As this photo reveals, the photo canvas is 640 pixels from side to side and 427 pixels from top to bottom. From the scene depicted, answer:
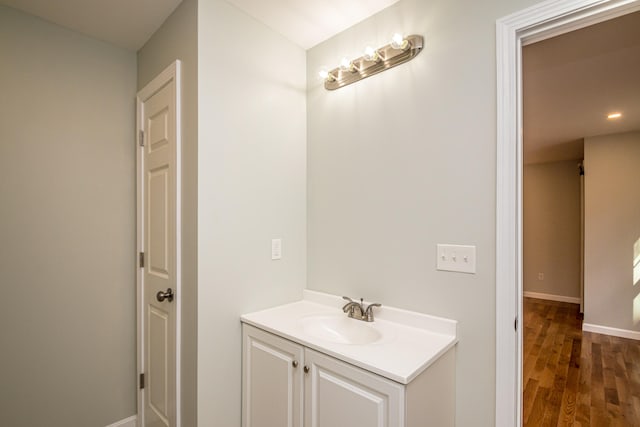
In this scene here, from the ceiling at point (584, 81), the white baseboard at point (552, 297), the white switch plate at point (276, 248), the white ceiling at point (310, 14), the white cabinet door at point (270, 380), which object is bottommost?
the white baseboard at point (552, 297)

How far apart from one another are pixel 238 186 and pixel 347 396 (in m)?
1.08

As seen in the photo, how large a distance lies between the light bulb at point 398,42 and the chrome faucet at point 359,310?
1.27 meters

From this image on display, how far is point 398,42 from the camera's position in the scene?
142cm

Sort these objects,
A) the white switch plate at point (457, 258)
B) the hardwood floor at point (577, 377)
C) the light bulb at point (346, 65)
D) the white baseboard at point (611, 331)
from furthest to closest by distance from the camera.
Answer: the white baseboard at point (611, 331) → the hardwood floor at point (577, 377) → the light bulb at point (346, 65) → the white switch plate at point (457, 258)

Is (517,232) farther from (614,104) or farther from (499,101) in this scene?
(614,104)

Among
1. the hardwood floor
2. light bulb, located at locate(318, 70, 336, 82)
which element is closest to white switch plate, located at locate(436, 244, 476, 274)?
light bulb, located at locate(318, 70, 336, 82)

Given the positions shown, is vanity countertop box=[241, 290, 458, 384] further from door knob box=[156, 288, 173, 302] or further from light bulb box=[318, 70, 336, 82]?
light bulb box=[318, 70, 336, 82]

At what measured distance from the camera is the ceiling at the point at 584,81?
1735 mm

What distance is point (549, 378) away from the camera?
2.71 metres

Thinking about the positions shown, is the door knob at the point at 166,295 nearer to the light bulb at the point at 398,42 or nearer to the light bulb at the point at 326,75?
the light bulb at the point at 326,75

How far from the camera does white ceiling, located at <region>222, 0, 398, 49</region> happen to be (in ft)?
5.03

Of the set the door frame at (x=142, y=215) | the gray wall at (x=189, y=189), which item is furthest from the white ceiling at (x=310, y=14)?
the door frame at (x=142, y=215)

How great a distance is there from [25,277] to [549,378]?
13.1 feet

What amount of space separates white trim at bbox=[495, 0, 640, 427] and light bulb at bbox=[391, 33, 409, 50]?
39 centimetres
